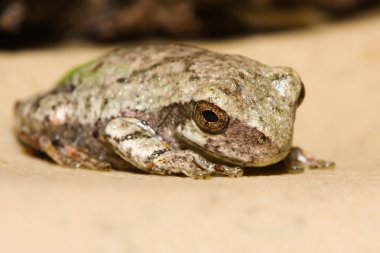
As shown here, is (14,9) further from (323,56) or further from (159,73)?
(323,56)

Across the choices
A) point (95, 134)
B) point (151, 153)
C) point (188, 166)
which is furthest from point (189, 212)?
point (95, 134)

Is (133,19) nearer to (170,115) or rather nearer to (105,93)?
(105,93)

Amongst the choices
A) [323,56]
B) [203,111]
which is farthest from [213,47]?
[203,111]

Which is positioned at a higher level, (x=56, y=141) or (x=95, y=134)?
(x=95, y=134)

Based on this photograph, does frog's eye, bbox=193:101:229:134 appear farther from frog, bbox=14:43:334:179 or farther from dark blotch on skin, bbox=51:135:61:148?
dark blotch on skin, bbox=51:135:61:148

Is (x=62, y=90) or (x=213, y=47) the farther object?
(x=213, y=47)

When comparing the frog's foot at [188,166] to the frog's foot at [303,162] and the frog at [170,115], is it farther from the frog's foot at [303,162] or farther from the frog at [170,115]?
the frog's foot at [303,162]

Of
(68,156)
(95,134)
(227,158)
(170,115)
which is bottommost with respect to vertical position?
(68,156)
